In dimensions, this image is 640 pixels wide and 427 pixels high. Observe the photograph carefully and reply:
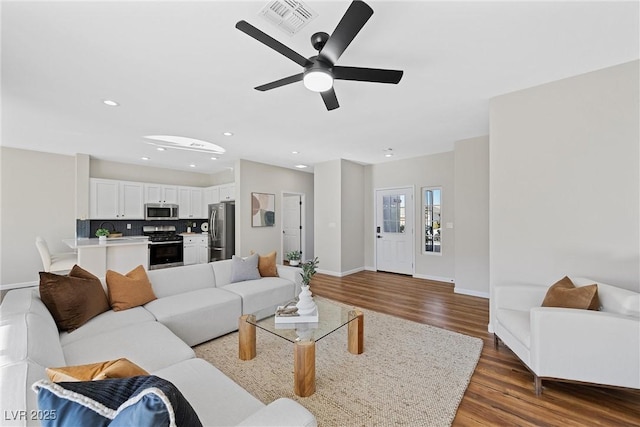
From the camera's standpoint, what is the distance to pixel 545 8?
1.68 meters

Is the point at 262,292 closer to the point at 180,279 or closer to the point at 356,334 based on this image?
the point at 180,279

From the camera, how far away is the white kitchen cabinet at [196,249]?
670 cm

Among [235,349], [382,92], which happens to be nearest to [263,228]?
[235,349]

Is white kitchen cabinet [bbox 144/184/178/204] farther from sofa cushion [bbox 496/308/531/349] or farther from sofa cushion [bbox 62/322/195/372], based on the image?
sofa cushion [bbox 496/308/531/349]

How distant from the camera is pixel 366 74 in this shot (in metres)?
1.92

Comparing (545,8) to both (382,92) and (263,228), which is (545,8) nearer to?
(382,92)

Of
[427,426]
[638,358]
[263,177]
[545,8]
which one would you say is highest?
[545,8]

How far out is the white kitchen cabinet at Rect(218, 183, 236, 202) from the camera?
6.41 m

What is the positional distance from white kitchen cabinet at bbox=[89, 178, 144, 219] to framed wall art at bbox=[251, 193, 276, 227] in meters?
2.71

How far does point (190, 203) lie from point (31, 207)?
9.56 ft

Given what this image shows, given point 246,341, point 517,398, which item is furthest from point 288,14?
point 517,398

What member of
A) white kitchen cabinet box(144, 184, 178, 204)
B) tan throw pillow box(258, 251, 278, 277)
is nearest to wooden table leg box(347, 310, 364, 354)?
tan throw pillow box(258, 251, 278, 277)

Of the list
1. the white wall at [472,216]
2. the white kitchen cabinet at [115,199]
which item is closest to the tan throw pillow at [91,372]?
the white wall at [472,216]

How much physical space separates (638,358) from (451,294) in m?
2.77
